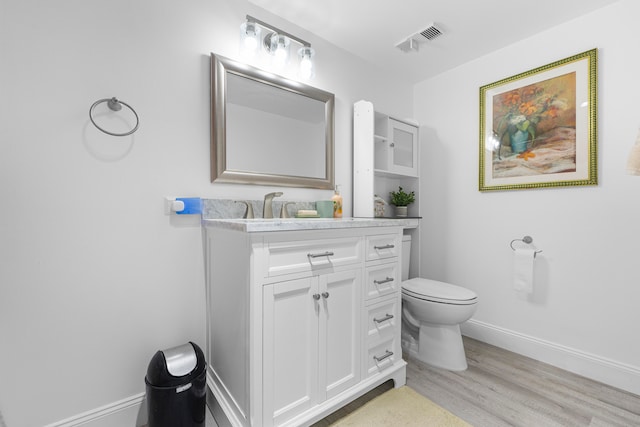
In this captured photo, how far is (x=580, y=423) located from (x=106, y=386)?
2.28 meters

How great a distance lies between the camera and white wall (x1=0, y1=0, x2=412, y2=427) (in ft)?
3.74

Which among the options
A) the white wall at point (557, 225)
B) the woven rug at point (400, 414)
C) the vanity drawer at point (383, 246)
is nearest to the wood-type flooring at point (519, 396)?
the woven rug at point (400, 414)

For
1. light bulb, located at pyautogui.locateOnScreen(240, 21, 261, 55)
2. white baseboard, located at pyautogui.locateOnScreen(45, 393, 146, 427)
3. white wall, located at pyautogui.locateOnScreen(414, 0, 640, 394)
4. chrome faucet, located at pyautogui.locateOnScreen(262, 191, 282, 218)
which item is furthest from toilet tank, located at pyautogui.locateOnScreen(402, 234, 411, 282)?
white baseboard, located at pyautogui.locateOnScreen(45, 393, 146, 427)

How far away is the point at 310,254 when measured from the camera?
1.28 meters

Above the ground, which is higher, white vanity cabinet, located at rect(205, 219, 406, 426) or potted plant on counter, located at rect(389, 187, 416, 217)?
potted plant on counter, located at rect(389, 187, 416, 217)

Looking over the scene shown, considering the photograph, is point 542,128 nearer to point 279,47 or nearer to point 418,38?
point 418,38

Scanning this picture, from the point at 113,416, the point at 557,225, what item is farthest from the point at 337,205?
the point at 113,416

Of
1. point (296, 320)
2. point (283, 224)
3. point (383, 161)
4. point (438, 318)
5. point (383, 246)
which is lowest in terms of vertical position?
point (438, 318)

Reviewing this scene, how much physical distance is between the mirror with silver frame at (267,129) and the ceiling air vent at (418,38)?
2.26ft

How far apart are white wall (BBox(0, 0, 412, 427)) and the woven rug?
95 centimetres

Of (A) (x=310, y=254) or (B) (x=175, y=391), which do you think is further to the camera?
(A) (x=310, y=254)

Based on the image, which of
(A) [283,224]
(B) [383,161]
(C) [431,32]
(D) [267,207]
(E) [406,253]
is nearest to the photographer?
(A) [283,224]

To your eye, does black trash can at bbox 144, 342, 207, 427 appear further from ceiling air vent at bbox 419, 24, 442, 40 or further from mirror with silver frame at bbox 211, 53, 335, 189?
ceiling air vent at bbox 419, 24, 442, 40

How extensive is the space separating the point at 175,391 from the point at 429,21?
2521 mm
